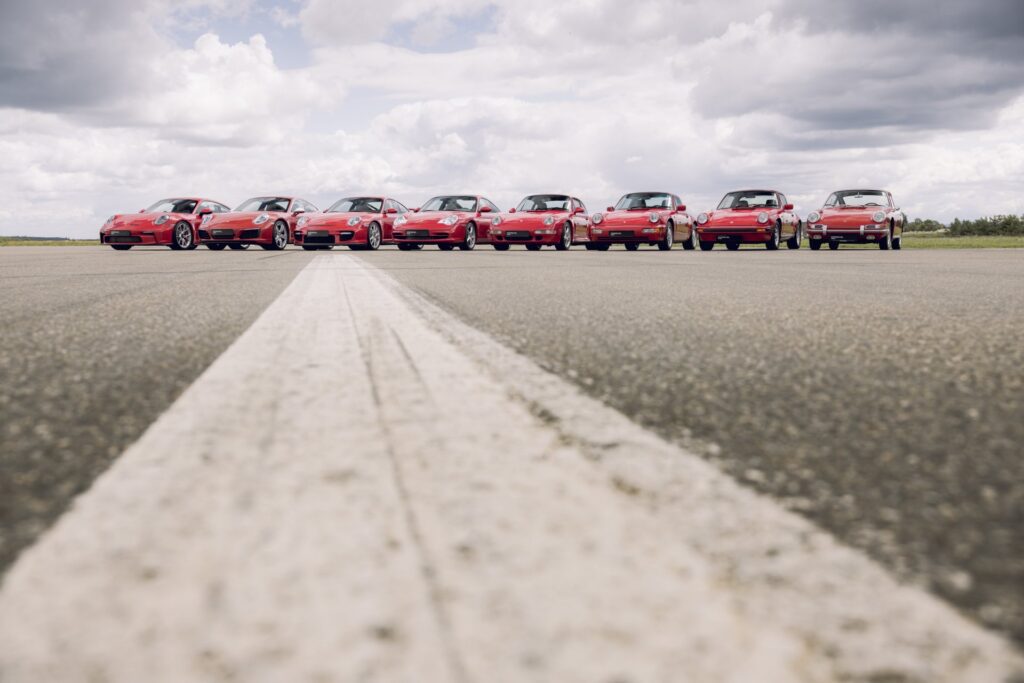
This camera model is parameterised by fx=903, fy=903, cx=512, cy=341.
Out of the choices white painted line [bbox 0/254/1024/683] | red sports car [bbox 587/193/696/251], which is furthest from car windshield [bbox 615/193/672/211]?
white painted line [bbox 0/254/1024/683]

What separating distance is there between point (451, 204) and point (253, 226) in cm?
479

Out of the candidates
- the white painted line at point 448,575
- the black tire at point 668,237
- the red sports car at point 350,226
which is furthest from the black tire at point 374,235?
the white painted line at point 448,575

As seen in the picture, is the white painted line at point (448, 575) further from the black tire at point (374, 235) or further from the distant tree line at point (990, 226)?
the distant tree line at point (990, 226)

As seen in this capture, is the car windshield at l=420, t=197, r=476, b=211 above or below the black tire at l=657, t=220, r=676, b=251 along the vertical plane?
above

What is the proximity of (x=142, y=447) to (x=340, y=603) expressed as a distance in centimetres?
99

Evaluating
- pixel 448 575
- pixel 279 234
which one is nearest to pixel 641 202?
pixel 279 234

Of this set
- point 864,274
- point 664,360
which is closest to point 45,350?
point 664,360

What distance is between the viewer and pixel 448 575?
116 cm

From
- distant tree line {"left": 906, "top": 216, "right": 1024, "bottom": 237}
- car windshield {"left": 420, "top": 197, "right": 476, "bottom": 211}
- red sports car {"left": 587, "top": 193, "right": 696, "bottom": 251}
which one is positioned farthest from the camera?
distant tree line {"left": 906, "top": 216, "right": 1024, "bottom": 237}

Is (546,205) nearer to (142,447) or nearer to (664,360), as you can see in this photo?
(664,360)

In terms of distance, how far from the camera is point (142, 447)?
1.89 meters

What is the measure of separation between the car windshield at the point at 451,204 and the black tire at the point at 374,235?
1246 millimetres

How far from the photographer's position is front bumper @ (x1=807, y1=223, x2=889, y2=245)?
21016 millimetres

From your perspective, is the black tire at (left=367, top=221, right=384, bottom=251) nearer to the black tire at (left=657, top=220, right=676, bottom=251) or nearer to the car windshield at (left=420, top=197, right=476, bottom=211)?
the car windshield at (left=420, top=197, right=476, bottom=211)
